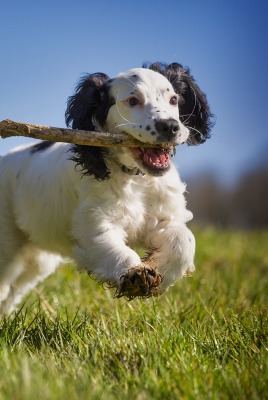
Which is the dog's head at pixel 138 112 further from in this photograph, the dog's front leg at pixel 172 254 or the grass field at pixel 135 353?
the grass field at pixel 135 353

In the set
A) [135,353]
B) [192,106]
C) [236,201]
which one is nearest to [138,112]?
[192,106]

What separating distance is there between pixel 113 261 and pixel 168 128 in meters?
0.87

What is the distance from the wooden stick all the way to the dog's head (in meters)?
0.08

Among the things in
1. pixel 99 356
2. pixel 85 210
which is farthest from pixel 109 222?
pixel 99 356

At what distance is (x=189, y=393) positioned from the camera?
2820mm

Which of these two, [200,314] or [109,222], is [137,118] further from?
[200,314]

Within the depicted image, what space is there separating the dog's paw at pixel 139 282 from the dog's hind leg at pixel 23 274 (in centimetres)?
187

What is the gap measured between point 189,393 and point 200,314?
1.84m

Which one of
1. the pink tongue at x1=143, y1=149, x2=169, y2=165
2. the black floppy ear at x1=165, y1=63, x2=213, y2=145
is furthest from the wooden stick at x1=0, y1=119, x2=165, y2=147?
the black floppy ear at x1=165, y1=63, x2=213, y2=145

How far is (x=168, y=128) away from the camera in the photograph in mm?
3990

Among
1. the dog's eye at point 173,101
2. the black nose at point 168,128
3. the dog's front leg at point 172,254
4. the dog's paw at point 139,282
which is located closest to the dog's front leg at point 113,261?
the dog's paw at point 139,282

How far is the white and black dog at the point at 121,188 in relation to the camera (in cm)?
407

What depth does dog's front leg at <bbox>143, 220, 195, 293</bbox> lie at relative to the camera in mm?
4156

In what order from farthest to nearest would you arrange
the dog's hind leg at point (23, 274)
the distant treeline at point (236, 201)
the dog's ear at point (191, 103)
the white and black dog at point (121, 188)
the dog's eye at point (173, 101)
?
1. the distant treeline at point (236, 201)
2. the dog's hind leg at point (23, 274)
3. the dog's ear at point (191, 103)
4. the dog's eye at point (173, 101)
5. the white and black dog at point (121, 188)
